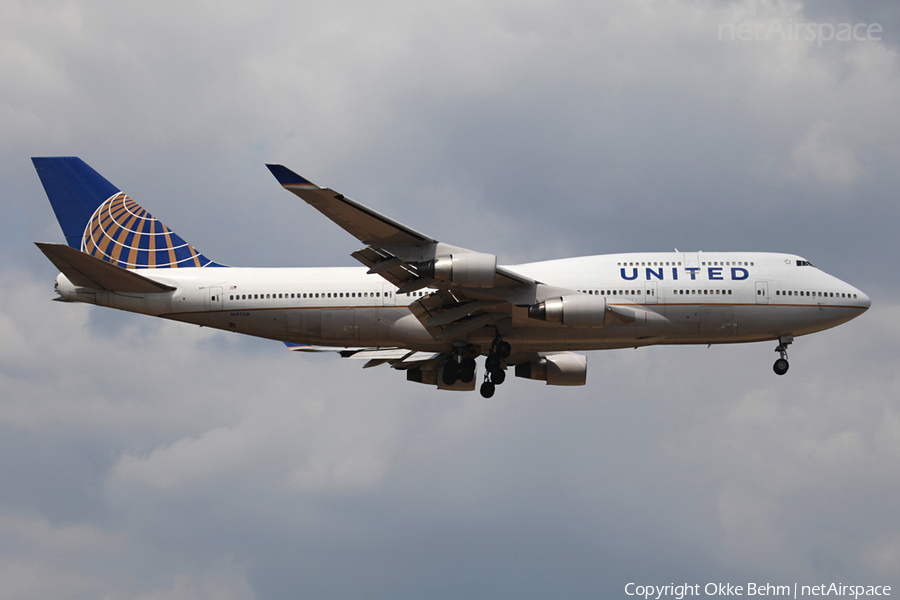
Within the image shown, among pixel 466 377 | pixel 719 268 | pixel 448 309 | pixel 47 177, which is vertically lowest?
pixel 466 377

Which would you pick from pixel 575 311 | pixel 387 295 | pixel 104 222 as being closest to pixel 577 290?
pixel 575 311

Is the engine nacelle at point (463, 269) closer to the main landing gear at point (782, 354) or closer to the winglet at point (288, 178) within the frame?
the winglet at point (288, 178)

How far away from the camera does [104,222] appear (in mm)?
41969

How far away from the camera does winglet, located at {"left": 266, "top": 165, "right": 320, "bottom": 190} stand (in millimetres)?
26984

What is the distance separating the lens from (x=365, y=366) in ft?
136

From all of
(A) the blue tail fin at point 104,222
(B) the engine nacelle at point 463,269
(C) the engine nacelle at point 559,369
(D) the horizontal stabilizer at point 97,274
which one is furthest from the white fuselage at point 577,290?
(B) the engine nacelle at point 463,269

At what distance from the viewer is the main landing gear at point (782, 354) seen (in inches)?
1501

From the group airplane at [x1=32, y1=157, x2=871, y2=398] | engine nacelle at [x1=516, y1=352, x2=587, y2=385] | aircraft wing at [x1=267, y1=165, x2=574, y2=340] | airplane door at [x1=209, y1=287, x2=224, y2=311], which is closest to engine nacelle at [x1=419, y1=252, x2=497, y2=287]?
aircraft wing at [x1=267, y1=165, x2=574, y2=340]

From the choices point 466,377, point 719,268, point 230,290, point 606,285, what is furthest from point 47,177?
point 719,268

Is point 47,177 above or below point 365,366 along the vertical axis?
above

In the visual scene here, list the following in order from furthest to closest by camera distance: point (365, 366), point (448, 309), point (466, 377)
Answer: point (365, 366), point (466, 377), point (448, 309)

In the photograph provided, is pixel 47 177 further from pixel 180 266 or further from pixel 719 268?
pixel 719 268

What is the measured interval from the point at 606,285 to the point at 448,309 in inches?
260

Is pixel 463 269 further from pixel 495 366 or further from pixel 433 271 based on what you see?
pixel 495 366
